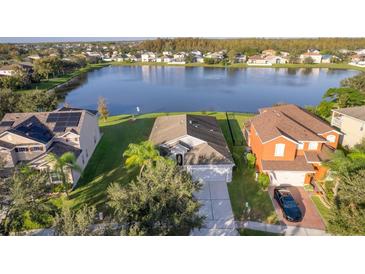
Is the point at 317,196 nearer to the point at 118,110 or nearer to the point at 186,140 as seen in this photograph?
the point at 186,140

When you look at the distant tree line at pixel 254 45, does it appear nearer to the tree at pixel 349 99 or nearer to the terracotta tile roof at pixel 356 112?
the tree at pixel 349 99

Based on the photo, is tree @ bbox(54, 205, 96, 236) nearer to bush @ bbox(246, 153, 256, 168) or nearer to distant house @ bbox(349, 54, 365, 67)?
bush @ bbox(246, 153, 256, 168)

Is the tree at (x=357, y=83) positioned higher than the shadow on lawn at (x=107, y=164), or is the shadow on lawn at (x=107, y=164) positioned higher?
the tree at (x=357, y=83)

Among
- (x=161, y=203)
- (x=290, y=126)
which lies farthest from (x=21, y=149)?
(x=290, y=126)

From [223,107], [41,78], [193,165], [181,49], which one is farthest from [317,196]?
[181,49]

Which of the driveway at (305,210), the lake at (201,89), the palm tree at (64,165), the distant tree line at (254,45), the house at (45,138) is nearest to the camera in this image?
the driveway at (305,210)

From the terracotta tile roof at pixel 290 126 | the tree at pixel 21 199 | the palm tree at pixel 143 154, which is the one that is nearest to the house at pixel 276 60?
the terracotta tile roof at pixel 290 126

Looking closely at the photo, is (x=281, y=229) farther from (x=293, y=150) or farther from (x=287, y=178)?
(x=293, y=150)
